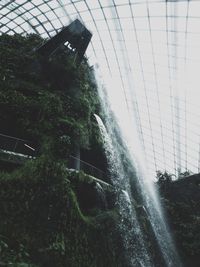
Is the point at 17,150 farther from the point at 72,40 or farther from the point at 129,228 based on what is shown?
the point at 72,40

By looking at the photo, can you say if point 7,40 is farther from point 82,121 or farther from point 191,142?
point 191,142

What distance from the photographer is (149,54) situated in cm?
2517

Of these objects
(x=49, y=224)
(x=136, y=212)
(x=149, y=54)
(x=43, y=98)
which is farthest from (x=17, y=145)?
(x=149, y=54)

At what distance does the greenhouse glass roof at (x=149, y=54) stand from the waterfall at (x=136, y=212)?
14.0ft

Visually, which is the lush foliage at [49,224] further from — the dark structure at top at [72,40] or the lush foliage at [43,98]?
the dark structure at top at [72,40]

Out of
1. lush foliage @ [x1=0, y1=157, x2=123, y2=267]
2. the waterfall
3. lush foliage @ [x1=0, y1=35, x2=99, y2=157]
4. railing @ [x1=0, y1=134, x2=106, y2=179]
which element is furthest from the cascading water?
railing @ [x1=0, y1=134, x2=106, y2=179]

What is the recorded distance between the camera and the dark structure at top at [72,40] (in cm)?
1920

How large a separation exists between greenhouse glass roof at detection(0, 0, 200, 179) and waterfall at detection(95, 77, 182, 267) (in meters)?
4.26

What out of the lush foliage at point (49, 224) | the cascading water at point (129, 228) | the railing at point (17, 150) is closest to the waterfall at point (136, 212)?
the cascading water at point (129, 228)

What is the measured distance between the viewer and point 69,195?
11.6 meters

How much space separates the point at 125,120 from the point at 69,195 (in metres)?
22.9

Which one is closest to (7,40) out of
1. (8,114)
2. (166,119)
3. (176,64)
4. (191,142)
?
(8,114)

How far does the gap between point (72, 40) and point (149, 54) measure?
815 cm

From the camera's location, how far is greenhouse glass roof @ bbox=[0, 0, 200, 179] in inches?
850
